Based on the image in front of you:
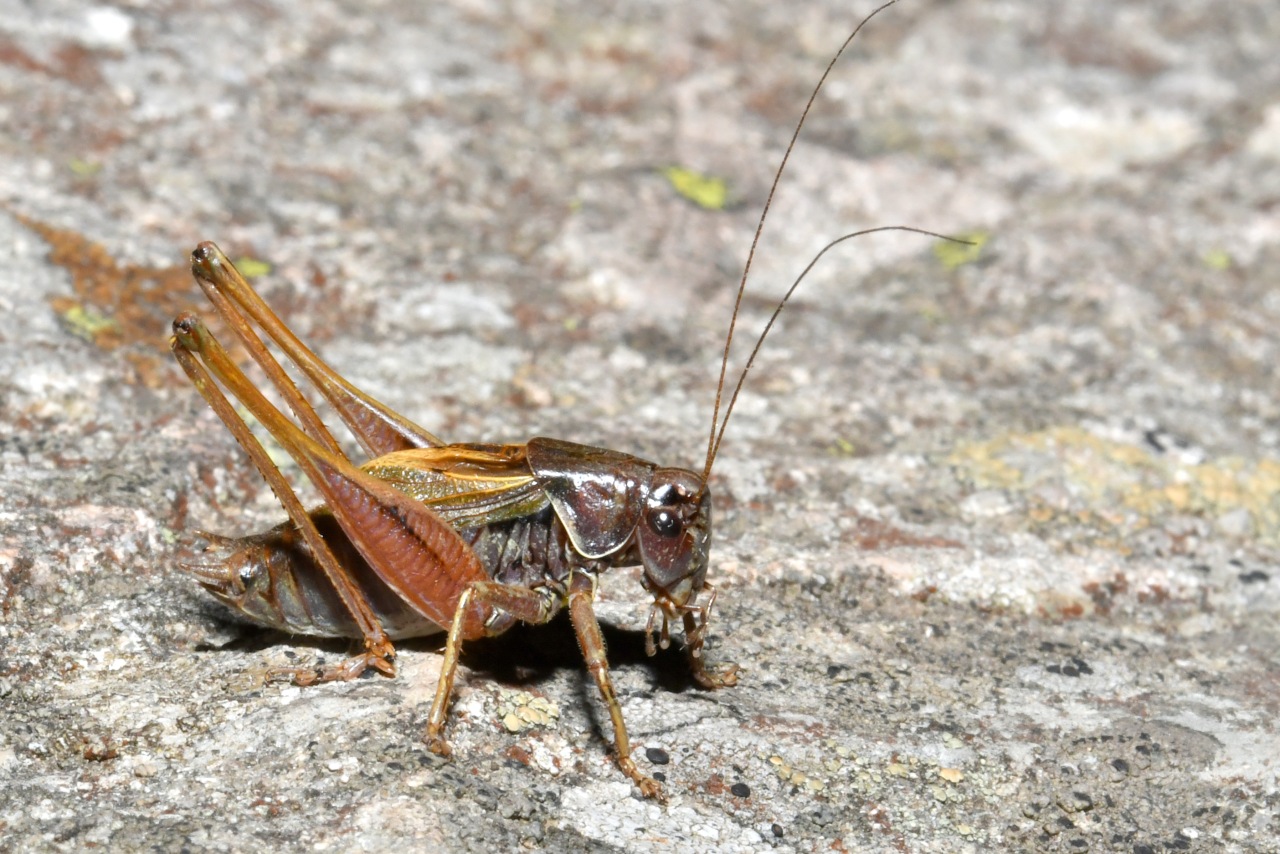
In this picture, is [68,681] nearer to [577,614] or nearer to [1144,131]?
[577,614]

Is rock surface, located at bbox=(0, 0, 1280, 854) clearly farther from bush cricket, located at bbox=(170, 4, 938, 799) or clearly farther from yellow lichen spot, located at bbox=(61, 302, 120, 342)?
bush cricket, located at bbox=(170, 4, 938, 799)

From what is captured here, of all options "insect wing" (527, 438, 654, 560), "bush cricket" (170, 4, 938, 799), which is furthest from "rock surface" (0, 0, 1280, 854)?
"insect wing" (527, 438, 654, 560)

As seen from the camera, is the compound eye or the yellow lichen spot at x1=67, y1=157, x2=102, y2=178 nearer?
the compound eye

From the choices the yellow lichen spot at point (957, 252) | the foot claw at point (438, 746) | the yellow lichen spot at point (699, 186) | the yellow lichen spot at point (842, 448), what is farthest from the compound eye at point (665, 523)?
the yellow lichen spot at point (957, 252)

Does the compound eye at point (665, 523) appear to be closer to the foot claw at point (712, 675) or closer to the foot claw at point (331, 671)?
the foot claw at point (712, 675)

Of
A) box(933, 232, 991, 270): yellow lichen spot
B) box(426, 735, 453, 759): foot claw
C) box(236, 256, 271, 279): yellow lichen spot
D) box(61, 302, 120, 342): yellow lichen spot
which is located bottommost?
box(426, 735, 453, 759): foot claw

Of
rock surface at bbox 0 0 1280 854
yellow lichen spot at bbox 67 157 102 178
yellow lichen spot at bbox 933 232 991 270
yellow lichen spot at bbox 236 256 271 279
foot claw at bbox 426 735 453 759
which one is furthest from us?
yellow lichen spot at bbox 933 232 991 270
